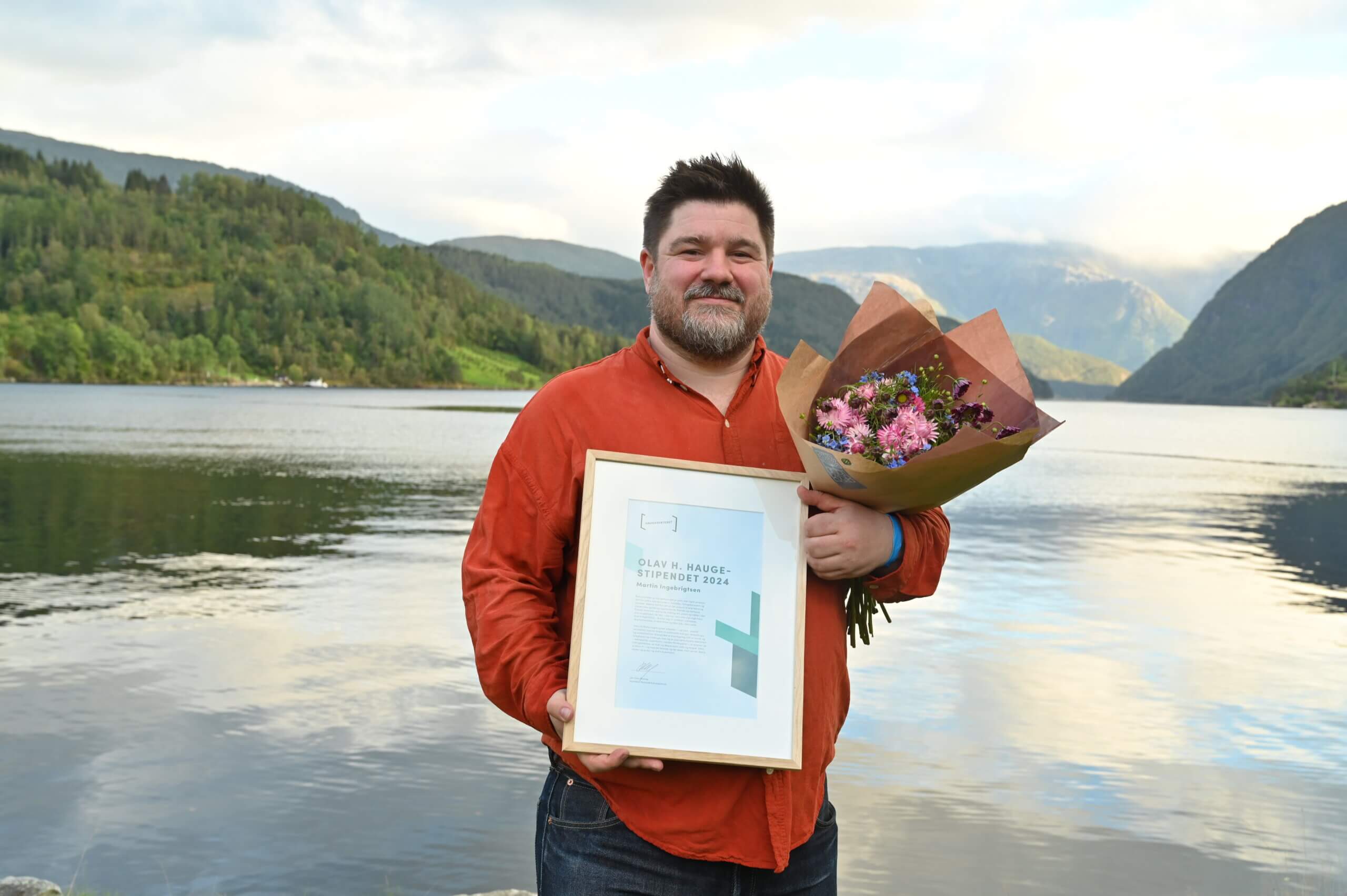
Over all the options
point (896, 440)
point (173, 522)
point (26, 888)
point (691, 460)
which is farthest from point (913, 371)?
point (173, 522)

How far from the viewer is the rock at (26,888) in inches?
224

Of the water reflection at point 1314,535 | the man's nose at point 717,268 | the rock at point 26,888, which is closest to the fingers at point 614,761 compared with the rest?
the man's nose at point 717,268

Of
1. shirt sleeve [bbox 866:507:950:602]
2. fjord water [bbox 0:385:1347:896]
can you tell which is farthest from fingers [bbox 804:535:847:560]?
fjord water [bbox 0:385:1347:896]

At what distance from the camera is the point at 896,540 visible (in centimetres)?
318

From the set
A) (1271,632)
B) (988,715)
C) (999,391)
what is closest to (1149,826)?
(988,715)

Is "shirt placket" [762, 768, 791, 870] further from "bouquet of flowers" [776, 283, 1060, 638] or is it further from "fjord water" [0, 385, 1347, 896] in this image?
"fjord water" [0, 385, 1347, 896]

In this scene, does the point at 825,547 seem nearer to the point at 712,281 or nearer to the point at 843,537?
the point at 843,537

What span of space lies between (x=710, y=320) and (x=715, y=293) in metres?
0.08

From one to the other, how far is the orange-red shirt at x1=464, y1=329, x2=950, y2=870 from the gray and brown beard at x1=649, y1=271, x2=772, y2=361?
12 centimetres

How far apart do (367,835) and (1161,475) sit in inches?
1844

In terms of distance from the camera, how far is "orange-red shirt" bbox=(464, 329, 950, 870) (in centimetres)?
301

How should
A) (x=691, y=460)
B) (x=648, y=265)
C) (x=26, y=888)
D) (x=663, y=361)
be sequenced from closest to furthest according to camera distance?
1. (x=691, y=460)
2. (x=663, y=361)
3. (x=648, y=265)
4. (x=26, y=888)

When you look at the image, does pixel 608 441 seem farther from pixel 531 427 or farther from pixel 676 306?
pixel 676 306

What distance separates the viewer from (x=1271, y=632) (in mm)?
16031
